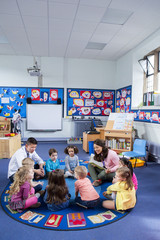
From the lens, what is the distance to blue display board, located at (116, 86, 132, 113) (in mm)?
5679

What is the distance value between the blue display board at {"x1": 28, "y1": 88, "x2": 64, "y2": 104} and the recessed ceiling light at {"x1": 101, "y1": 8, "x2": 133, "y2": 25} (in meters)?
3.22

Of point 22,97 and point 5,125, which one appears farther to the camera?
point 22,97

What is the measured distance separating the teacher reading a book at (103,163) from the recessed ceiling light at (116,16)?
8.65 feet

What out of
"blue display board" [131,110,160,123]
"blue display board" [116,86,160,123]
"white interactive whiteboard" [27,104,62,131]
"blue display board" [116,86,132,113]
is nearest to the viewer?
"blue display board" [131,110,160,123]

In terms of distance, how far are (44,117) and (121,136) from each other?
3.11 m

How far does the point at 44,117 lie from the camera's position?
651cm

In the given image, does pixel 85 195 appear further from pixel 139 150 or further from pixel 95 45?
pixel 95 45

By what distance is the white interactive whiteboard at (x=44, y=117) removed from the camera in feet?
21.2

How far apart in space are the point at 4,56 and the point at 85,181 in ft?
18.9

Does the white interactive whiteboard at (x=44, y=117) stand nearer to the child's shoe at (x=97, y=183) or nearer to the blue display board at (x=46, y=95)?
the blue display board at (x=46, y=95)

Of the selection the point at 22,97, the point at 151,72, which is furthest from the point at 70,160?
the point at 22,97

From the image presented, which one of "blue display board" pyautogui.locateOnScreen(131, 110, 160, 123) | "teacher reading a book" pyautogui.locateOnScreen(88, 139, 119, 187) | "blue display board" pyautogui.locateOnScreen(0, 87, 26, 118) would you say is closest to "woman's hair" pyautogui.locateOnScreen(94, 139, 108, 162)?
"teacher reading a book" pyautogui.locateOnScreen(88, 139, 119, 187)

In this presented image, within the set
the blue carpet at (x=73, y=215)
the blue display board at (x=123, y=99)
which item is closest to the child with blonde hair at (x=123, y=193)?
the blue carpet at (x=73, y=215)

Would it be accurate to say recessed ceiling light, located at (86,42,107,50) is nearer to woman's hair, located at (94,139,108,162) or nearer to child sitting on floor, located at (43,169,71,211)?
woman's hair, located at (94,139,108,162)
